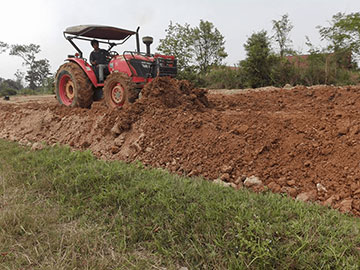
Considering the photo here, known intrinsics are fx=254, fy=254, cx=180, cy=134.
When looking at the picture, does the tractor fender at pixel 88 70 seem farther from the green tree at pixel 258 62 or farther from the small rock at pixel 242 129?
the green tree at pixel 258 62

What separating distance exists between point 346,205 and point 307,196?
13.5 inches

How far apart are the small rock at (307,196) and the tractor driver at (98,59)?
17.9 ft

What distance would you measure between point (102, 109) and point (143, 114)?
62.8 inches

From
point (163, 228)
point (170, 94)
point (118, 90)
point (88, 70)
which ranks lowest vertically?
point (163, 228)

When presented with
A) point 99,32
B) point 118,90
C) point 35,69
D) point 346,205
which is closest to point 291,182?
point 346,205

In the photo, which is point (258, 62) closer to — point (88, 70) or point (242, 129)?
point (88, 70)

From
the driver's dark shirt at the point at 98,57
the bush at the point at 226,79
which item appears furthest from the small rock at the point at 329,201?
the bush at the point at 226,79

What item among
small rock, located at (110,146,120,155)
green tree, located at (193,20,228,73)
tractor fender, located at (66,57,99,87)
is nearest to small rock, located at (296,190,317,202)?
small rock, located at (110,146,120,155)

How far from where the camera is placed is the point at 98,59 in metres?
6.82

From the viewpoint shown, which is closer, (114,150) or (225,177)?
(225,177)

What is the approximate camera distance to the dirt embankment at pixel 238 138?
2877 mm

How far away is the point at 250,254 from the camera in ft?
5.90

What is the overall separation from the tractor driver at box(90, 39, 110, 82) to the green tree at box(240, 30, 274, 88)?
7859 mm

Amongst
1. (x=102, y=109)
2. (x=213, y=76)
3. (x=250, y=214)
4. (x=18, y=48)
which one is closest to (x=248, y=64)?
(x=213, y=76)
